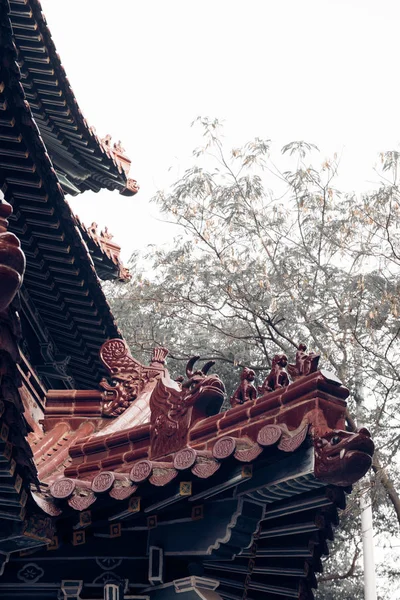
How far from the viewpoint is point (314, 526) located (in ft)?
19.4

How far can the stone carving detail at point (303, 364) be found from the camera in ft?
17.4

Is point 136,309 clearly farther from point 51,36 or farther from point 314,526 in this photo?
point 314,526

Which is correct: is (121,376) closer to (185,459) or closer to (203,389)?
(203,389)

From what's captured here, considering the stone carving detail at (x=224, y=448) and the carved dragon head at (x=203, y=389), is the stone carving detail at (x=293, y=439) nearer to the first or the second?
the stone carving detail at (x=224, y=448)

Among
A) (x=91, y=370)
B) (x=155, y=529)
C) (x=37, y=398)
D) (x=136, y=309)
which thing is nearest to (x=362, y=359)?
(x=136, y=309)

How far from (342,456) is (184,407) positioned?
4.64 feet

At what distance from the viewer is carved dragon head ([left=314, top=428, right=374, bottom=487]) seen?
4898 millimetres

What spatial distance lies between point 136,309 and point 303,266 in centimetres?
387

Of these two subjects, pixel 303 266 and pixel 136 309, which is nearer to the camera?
pixel 303 266

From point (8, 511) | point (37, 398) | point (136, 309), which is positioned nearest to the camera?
point (8, 511)

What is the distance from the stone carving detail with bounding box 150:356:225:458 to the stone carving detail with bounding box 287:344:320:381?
639 millimetres

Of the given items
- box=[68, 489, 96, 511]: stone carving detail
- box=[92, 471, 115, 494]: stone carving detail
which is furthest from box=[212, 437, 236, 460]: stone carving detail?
box=[68, 489, 96, 511]: stone carving detail

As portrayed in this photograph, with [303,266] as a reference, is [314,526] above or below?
below

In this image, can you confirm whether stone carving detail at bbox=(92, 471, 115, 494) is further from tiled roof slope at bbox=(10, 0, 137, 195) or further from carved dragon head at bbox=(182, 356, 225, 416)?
tiled roof slope at bbox=(10, 0, 137, 195)
